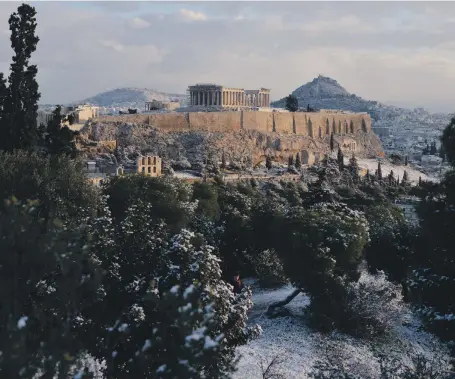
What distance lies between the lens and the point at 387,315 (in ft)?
38.7

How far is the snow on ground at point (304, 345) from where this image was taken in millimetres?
9930

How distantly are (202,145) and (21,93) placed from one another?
39.5 m

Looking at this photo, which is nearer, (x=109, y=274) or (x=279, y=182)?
(x=109, y=274)

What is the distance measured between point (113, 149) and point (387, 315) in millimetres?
37819

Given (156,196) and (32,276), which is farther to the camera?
(156,196)

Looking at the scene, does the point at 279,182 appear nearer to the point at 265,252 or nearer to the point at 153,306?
the point at 265,252

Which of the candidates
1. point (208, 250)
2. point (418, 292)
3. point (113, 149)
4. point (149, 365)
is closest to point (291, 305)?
→ point (418, 292)

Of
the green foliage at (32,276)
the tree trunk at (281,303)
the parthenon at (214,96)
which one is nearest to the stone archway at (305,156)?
the parthenon at (214,96)

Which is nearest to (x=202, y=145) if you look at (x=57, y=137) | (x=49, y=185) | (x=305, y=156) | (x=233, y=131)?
(x=233, y=131)

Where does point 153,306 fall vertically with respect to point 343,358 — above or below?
above

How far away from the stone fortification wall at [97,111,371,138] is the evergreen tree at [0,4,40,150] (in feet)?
118

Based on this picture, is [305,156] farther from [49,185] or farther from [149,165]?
[49,185]

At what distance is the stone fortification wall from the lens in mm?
56419

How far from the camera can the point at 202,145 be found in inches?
2184
